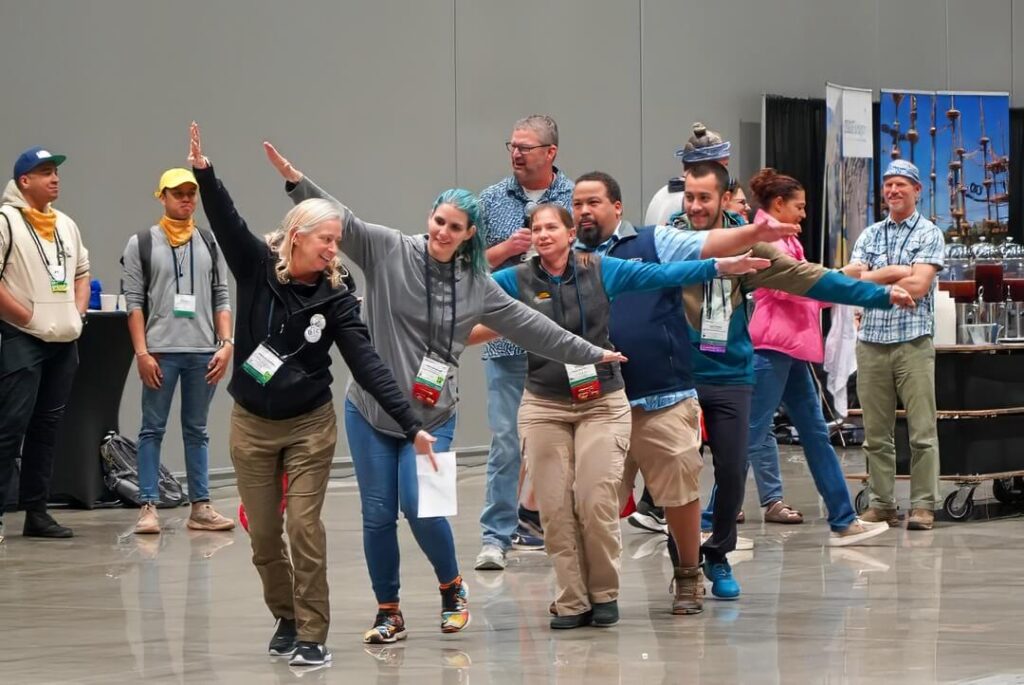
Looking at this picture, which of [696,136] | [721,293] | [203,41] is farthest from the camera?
[203,41]

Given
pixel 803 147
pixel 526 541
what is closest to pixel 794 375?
pixel 526 541

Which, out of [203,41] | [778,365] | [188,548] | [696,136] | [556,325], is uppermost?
[203,41]

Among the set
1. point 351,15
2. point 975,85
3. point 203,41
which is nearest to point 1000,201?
point 975,85

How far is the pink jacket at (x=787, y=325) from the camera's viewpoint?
8.00m

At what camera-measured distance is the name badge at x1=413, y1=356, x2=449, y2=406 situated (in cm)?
537

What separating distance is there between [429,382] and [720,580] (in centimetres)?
161

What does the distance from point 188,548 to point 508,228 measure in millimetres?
2245

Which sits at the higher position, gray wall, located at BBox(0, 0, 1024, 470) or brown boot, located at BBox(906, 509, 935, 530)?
gray wall, located at BBox(0, 0, 1024, 470)

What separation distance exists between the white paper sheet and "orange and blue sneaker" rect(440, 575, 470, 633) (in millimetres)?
514

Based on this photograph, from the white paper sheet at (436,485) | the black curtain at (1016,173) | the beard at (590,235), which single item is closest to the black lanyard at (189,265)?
the beard at (590,235)

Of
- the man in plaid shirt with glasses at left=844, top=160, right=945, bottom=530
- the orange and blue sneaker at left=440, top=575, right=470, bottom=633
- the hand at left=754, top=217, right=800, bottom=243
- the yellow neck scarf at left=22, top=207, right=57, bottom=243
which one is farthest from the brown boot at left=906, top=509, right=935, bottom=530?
the yellow neck scarf at left=22, top=207, right=57, bottom=243

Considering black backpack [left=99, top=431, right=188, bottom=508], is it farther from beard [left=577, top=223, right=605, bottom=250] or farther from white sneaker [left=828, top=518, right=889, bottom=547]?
beard [left=577, top=223, right=605, bottom=250]

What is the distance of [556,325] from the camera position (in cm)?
556

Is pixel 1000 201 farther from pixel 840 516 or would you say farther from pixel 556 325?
pixel 556 325
